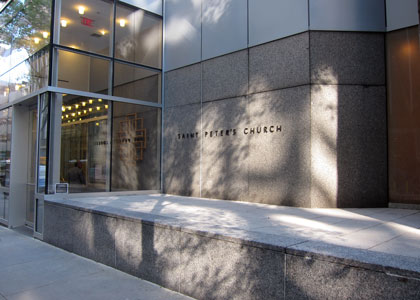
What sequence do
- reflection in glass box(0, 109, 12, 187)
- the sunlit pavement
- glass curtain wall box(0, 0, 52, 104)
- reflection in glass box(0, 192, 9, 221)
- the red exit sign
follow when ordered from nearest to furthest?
the sunlit pavement
glass curtain wall box(0, 0, 52, 104)
the red exit sign
reflection in glass box(0, 192, 9, 221)
reflection in glass box(0, 109, 12, 187)

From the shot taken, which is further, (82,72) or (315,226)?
(82,72)

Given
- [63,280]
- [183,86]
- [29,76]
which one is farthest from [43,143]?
[63,280]

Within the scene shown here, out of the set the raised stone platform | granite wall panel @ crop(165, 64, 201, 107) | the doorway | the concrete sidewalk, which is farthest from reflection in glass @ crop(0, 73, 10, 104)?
the concrete sidewalk

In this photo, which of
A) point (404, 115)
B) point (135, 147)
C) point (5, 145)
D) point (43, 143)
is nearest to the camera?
point (404, 115)

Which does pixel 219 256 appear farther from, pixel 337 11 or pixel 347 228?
pixel 337 11

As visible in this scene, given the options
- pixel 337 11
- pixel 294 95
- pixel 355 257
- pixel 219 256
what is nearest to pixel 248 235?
pixel 219 256

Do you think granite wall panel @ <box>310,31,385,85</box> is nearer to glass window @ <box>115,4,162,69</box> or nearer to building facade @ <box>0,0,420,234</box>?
building facade @ <box>0,0,420,234</box>

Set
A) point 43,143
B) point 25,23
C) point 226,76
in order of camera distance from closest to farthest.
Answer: point 43,143 < point 226,76 < point 25,23

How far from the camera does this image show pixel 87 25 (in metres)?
10.6

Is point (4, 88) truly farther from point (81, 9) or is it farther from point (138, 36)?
point (138, 36)

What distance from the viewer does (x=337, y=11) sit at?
28.2ft

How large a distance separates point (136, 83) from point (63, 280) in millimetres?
7659

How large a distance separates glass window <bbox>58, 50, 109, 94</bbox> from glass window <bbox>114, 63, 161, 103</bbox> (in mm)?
425

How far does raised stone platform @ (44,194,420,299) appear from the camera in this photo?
10.6 feet
